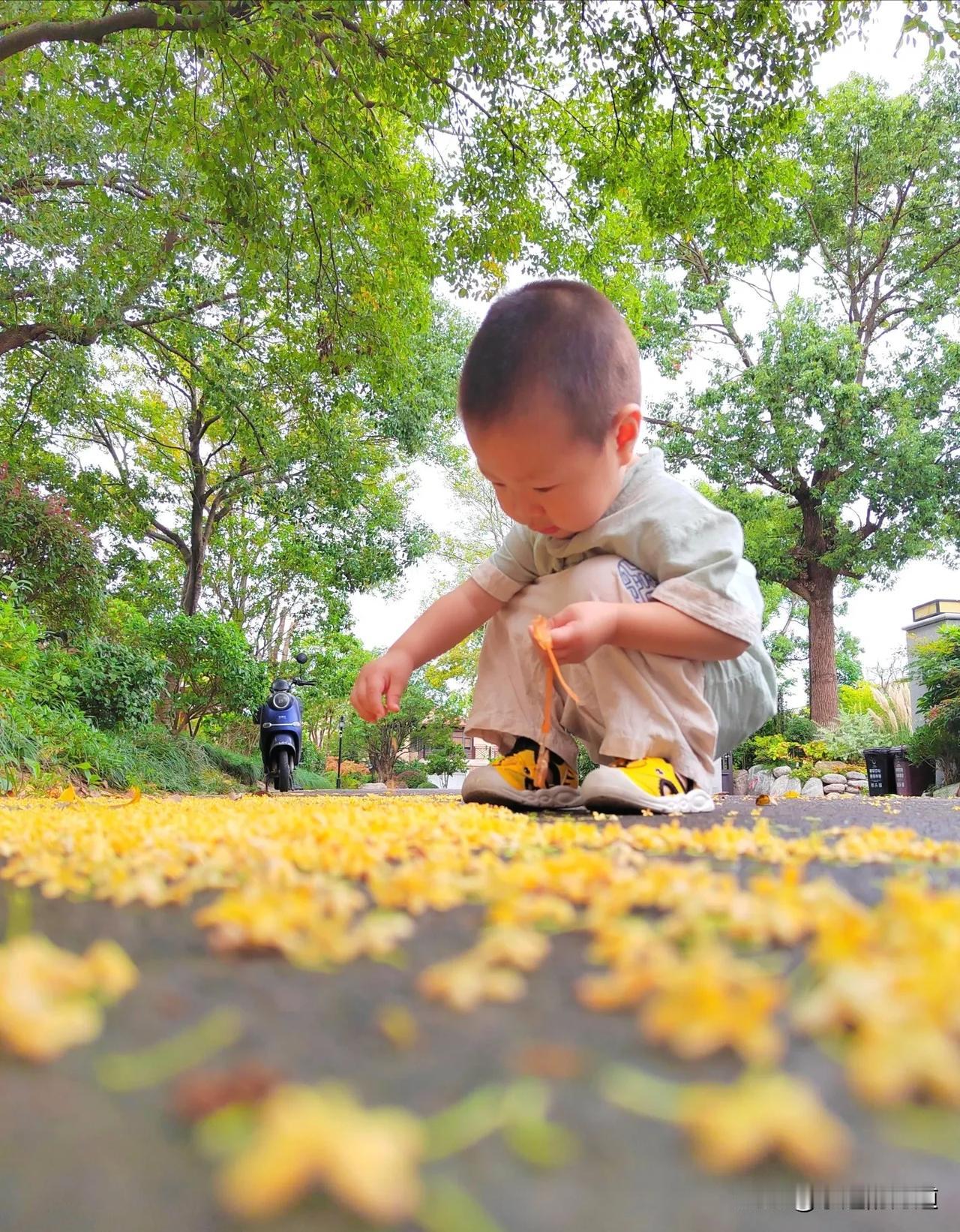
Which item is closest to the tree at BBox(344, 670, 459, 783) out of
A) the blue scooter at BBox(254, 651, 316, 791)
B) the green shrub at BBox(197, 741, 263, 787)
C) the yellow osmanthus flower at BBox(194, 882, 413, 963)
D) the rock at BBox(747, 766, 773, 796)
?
the green shrub at BBox(197, 741, 263, 787)

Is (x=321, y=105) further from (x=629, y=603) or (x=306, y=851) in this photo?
(x=306, y=851)

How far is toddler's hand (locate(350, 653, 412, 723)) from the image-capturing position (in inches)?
82.1

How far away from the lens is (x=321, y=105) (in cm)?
363

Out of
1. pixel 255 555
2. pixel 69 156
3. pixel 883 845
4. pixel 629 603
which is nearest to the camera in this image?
pixel 883 845

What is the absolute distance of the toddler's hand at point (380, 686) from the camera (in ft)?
6.84

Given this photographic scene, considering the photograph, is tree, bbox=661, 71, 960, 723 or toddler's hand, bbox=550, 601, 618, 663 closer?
toddler's hand, bbox=550, 601, 618, 663

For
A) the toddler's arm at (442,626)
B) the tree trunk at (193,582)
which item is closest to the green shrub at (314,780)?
the tree trunk at (193,582)

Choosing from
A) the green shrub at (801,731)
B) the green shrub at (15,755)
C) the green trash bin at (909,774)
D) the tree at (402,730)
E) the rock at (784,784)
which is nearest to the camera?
the green shrub at (15,755)

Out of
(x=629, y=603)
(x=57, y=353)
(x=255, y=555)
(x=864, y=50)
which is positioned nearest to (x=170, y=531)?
(x=255, y=555)

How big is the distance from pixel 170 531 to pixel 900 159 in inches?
463

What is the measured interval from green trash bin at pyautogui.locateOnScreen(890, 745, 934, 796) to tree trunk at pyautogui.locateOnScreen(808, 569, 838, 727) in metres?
3.46

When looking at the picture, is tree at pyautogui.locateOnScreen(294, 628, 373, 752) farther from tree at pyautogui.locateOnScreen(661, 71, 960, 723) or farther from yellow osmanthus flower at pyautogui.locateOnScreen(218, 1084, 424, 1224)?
yellow osmanthus flower at pyautogui.locateOnScreen(218, 1084, 424, 1224)

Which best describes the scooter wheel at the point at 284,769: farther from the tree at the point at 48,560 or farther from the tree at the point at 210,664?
the tree at the point at 210,664

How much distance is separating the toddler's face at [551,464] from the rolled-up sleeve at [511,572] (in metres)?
0.26
